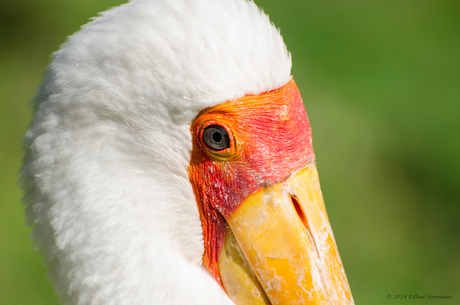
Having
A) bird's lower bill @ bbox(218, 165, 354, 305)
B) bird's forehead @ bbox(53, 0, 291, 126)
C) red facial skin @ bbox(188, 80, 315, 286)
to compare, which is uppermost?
bird's forehead @ bbox(53, 0, 291, 126)

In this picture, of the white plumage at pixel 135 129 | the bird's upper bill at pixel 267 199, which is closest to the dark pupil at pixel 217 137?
the bird's upper bill at pixel 267 199

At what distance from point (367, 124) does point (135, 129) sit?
511cm

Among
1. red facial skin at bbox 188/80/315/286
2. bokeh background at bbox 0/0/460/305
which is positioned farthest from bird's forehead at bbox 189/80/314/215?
bokeh background at bbox 0/0/460/305

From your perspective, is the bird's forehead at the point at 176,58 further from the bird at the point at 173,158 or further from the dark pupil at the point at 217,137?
the dark pupil at the point at 217,137

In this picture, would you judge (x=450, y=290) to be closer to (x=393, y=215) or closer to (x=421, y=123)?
(x=393, y=215)

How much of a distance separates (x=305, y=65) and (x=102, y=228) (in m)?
5.54

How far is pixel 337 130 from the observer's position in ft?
20.8

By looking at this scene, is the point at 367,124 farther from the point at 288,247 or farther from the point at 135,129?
the point at 135,129

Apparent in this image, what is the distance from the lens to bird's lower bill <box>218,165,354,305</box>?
6.30 ft

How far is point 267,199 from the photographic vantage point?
6.36ft

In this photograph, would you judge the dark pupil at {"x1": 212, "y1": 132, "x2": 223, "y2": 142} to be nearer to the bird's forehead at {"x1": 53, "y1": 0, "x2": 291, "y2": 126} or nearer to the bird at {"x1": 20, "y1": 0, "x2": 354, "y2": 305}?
the bird at {"x1": 20, "y1": 0, "x2": 354, "y2": 305}

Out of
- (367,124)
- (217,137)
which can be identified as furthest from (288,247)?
(367,124)

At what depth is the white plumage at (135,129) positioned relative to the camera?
6.11ft

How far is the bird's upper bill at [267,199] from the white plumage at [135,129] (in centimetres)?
9
